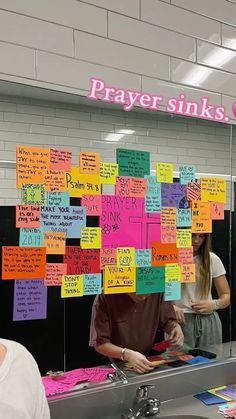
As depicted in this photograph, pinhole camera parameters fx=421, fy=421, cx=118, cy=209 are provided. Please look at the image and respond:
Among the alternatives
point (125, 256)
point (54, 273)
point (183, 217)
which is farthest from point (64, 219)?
point (183, 217)

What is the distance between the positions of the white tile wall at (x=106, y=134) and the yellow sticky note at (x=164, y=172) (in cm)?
3

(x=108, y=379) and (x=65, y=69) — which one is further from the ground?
(x=65, y=69)

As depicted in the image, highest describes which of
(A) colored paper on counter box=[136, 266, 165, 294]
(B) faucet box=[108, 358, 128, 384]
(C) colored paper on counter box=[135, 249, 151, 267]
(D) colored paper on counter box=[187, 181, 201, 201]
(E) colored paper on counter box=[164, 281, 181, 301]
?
(D) colored paper on counter box=[187, 181, 201, 201]

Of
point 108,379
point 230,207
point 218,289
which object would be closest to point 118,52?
point 230,207

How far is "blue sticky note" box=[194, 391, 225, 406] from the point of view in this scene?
166 cm

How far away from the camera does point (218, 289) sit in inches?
79.0

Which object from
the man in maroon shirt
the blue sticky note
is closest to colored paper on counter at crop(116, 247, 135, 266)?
the man in maroon shirt

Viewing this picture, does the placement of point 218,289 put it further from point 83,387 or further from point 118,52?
point 118,52

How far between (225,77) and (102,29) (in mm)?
690

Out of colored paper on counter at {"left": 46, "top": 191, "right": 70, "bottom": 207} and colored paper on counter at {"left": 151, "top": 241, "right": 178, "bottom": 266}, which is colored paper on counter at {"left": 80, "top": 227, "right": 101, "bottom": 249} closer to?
colored paper on counter at {"left": 46, "top": 191, "right": 70, "bottom": 207}

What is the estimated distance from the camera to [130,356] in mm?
1702

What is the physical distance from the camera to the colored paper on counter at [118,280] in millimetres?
1663

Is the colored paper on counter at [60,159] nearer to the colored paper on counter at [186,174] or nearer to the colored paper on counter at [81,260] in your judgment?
the colored paper on counter at [81,260]

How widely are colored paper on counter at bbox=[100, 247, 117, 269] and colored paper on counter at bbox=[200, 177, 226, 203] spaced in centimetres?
53
